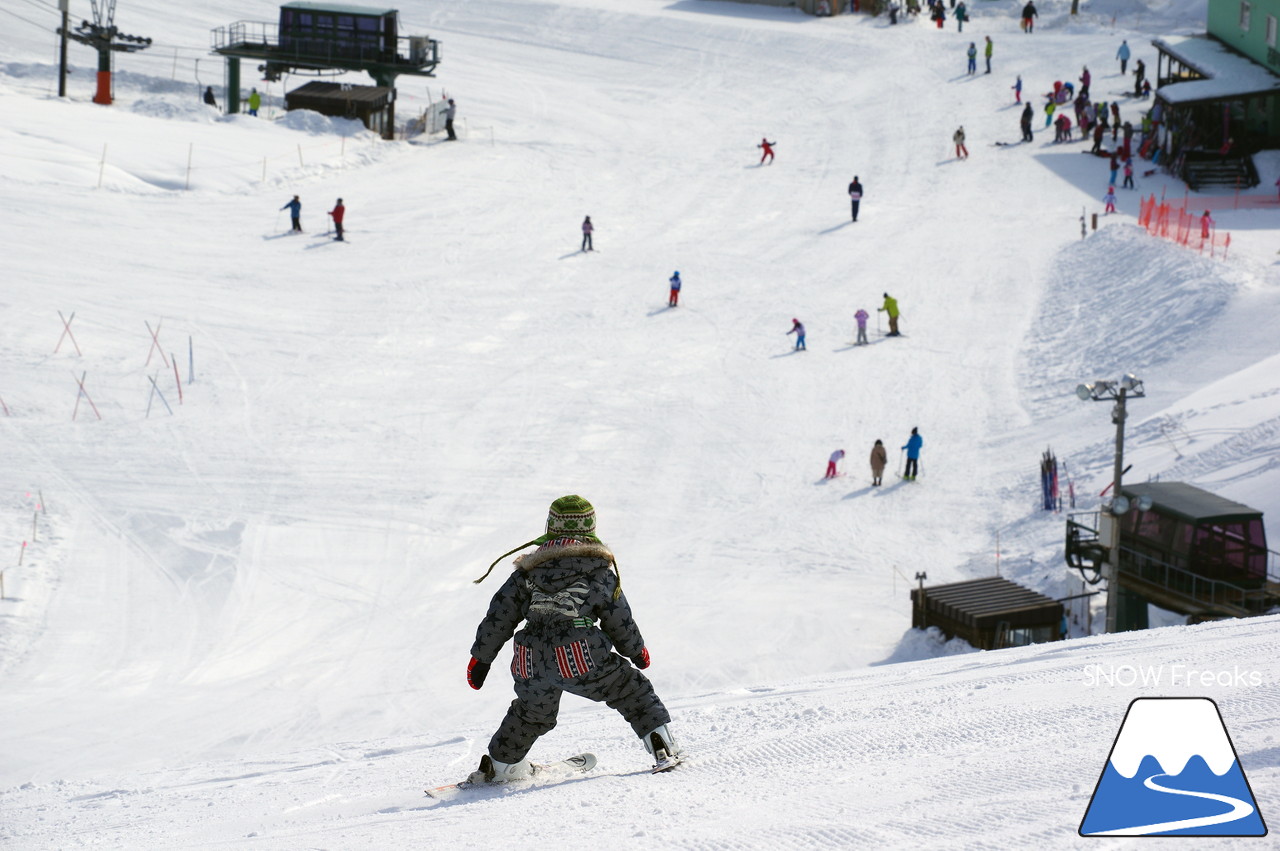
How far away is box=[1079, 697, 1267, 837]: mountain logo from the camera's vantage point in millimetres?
4594

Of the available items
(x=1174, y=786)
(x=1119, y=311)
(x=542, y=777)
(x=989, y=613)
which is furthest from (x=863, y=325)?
(x=1174, y=786)

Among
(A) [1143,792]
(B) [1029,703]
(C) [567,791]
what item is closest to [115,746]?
(C) [567,791]

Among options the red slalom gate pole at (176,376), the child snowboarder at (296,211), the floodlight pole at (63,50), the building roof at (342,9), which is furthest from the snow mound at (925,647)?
the building roof at (342,9)

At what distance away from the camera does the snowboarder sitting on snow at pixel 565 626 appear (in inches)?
232

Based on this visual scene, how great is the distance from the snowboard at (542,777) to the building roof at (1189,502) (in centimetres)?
1029

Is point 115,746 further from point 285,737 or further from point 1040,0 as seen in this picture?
point 1040,0

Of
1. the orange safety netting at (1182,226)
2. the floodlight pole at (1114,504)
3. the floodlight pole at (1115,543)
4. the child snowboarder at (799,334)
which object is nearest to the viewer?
the floodlight pole at (1114,504)

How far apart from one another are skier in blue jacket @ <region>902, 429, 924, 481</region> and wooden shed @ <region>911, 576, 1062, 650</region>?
471cm

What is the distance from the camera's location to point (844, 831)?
16.4 ft

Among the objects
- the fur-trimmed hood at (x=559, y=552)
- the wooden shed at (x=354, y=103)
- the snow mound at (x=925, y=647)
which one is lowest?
the snow mound at (x=925, y=647)

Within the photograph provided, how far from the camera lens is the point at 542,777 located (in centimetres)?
642

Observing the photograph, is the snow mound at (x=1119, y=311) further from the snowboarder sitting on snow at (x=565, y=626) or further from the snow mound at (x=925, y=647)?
the snowboarder sitting on snow at (x=565, y=626)

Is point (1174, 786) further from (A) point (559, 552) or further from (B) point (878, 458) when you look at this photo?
(B) point (878, 458)

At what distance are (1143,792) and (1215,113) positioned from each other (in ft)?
114
